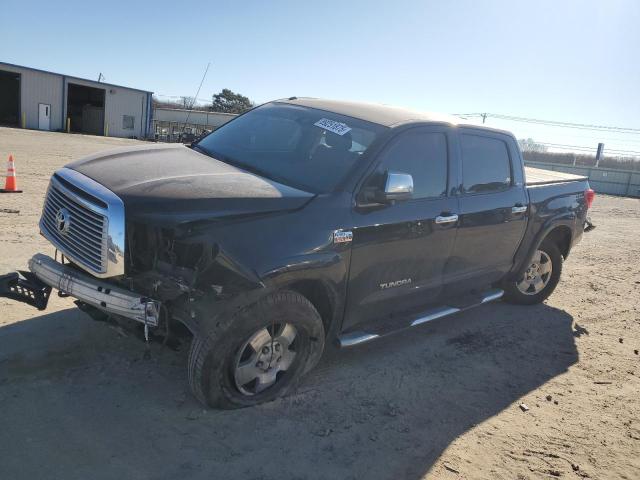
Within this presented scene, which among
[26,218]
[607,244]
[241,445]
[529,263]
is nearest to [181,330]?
[241,445]

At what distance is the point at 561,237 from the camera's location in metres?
6.20

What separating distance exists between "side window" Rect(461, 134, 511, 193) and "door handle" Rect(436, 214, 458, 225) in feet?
1.20

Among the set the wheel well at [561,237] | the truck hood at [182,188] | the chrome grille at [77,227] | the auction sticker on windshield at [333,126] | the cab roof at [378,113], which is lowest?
the wheel well at [561,237]

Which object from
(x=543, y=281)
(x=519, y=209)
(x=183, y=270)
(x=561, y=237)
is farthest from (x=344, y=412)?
(x=561, y=237)

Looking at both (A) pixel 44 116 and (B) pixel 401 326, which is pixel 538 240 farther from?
(A) pixel 44 116

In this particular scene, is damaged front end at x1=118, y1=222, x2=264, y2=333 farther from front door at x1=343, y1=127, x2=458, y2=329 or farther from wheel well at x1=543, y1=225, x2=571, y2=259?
wheel well at x1=543, y1=225, x2=571, y2=259

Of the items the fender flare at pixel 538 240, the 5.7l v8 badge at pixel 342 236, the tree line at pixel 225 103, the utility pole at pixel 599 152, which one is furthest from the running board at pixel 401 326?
the tree line at pixel 225 103

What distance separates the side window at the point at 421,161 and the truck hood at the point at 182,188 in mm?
843

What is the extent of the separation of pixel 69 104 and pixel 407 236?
147 ft

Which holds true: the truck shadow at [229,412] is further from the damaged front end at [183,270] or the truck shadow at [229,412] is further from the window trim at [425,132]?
the window trim at [425,132]

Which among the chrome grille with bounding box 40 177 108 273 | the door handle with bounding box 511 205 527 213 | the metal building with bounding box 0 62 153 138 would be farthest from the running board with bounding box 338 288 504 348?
the metal building with bounding box 0 62 153 138

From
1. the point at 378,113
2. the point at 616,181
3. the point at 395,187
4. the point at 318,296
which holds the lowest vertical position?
the point at 616,181

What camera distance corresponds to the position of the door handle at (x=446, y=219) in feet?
13.9

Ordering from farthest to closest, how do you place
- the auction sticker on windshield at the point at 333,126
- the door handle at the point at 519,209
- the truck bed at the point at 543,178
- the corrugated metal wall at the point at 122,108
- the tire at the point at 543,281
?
the corrugated metal wall at the point at 122,108
the tire at the point at 543,281
the truck bed at the point at 543,178
the door handle at the point at 519,209
the auction sticker on windshield at the point at 333,126
